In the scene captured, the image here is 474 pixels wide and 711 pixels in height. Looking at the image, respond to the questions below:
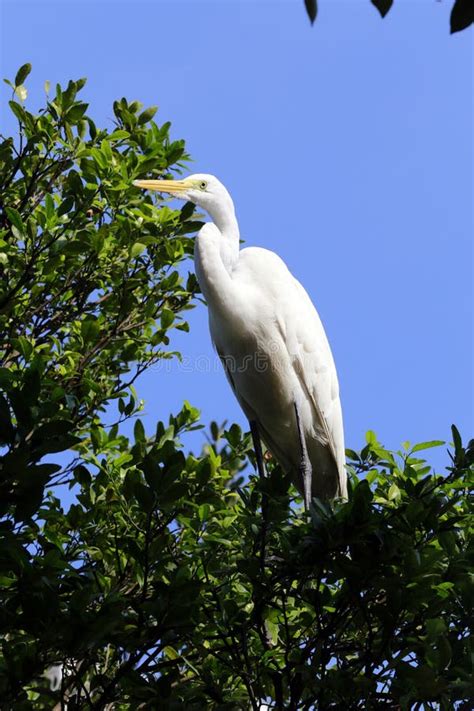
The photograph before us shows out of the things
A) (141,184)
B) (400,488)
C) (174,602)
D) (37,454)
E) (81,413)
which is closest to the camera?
(37,454)

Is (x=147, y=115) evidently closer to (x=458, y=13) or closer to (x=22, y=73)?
(x=22, y=73)

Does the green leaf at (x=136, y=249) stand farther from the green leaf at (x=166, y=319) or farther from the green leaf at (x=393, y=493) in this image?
the green leaf at (x=393, y=493)

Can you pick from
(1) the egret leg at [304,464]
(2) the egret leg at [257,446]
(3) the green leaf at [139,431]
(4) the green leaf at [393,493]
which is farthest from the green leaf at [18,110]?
(4) the green leaf at [393,493]

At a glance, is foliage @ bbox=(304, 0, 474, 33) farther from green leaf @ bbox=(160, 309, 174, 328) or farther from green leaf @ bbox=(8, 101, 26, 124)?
green leaf @ bbox=(8, 101, 26, 124)

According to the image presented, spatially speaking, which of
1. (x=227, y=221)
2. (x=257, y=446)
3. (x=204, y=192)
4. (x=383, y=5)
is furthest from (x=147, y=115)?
(x=383, y=5)

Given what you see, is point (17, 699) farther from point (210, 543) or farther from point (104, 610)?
point (210, 543)

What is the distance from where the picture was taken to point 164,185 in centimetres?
470

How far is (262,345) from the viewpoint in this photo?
462 cm

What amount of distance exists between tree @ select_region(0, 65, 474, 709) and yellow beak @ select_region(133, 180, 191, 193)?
8.2 inches

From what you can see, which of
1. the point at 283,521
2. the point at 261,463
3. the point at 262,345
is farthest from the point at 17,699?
the point at 262,345

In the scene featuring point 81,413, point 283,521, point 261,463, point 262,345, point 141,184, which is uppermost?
point 141,184

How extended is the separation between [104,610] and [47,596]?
15 centimetres

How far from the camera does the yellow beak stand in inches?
173

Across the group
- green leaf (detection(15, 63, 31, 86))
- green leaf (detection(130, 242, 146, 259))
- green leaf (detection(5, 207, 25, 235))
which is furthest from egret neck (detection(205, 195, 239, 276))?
green leaf (detection(5, 207, 25, 235))
